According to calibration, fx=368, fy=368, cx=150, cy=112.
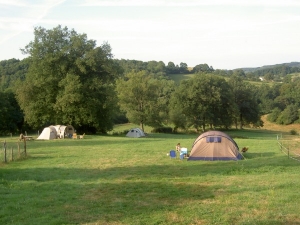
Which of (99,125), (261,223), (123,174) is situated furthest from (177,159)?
(99,125)

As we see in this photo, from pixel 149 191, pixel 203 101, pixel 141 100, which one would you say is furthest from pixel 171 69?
pixel 149 191

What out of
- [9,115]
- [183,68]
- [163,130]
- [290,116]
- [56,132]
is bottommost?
[163,130]

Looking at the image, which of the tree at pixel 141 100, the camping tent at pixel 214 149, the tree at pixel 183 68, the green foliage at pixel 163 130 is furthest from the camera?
the tree at pixel 183 68

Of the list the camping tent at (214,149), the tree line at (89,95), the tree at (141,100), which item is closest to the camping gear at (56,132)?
the tree line at (89,95)

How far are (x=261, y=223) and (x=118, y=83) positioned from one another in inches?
1910

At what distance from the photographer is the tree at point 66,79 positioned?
145 feet

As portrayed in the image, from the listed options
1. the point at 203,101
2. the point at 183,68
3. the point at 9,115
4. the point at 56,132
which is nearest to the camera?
the point at 56,132

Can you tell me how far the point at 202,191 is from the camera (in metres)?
13.3

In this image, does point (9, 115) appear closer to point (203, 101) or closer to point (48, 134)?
point (48, 134)

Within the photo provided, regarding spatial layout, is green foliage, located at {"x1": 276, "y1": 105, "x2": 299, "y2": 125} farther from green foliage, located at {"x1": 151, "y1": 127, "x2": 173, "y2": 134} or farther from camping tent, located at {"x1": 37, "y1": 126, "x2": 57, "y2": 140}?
camping tent, located at {"x1": 37, "y1": 126, "x2": 57, "y2": 140}

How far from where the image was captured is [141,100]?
56438 mm

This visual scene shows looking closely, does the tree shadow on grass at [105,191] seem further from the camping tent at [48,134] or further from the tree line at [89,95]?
the tree line at [89,95]

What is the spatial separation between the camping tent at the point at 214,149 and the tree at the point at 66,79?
75.8ft

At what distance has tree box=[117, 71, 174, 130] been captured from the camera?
55.2 metres
